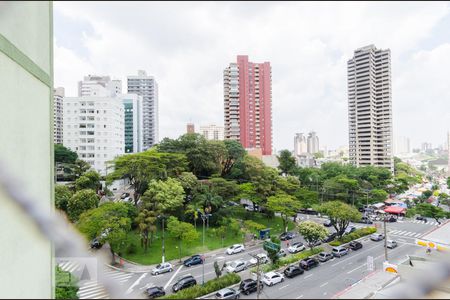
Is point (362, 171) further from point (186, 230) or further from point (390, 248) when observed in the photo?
point (186, 230)

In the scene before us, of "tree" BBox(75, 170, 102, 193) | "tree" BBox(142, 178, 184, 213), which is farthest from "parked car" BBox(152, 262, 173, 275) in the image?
"tree" BBox(75, 170, 102, 193)

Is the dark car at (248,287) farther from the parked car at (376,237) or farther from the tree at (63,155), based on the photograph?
the tree at (63,155)

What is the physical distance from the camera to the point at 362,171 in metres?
13.8

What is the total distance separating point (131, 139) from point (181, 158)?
1501cm

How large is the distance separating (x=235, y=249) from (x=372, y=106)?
53.9 ft

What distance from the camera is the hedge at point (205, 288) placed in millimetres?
3469

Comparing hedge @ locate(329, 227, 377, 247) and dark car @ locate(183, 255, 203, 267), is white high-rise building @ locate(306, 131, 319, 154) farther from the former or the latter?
dark car @ locate(183, 255, 203, 267)

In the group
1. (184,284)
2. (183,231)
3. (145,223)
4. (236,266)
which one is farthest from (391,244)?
(145,223)

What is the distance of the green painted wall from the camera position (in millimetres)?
1461

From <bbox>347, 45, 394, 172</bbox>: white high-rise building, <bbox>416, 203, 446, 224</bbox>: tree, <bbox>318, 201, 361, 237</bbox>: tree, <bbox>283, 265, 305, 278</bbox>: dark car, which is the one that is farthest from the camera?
<bbox>347, 45, 394, 172</bbox>: white high-rise building

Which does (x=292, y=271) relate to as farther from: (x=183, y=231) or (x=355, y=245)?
(x=355, y=245)

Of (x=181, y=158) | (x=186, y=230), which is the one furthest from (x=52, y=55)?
(x=181, y=158)

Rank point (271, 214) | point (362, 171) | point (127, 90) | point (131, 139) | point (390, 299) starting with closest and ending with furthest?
1. point (390, 299)
2. point (271, 214)
3. point (362, 171)
4. point (131, 139)
5. point (127, 90)

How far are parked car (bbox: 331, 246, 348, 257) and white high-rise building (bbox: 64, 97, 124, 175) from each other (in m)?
11.8
